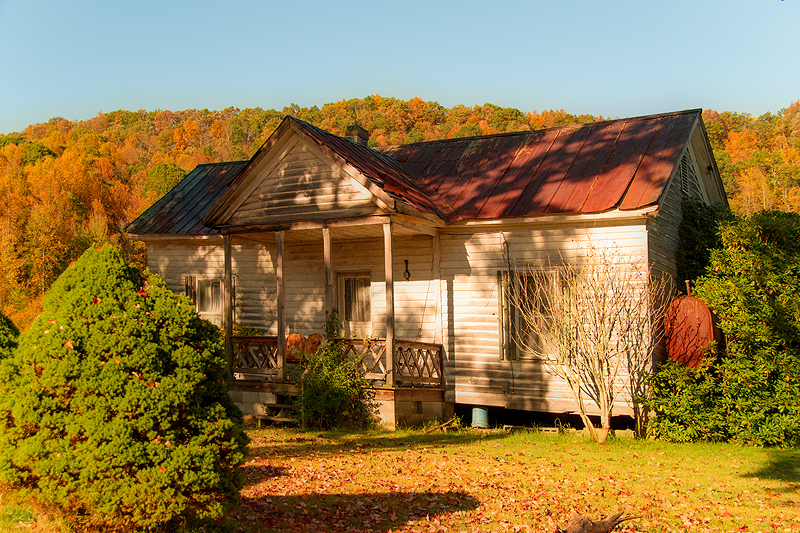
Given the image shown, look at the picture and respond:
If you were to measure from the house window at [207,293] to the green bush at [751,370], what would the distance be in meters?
10.4

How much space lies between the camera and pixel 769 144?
161ft

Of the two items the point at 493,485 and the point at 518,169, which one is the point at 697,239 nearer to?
the point at 518,169

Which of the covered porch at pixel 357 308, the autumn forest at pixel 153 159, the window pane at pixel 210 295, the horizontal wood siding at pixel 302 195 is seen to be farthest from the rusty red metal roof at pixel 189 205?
the autumn forest at pixel 153 159

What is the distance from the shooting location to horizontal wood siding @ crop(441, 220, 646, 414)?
501 inches

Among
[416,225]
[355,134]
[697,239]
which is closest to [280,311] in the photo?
[416,225]

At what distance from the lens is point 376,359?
12.2 metres

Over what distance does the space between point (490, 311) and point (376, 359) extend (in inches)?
106

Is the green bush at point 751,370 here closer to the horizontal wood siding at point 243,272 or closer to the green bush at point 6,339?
the horizontal wood siding at point 243,272

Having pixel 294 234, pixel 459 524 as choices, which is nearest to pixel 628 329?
pixel 459 524

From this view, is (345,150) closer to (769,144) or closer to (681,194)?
(681,194)

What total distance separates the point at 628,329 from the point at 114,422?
901cm

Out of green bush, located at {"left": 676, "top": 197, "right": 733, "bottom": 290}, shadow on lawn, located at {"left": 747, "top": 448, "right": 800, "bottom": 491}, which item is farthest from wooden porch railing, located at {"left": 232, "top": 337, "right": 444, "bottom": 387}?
shadow on lawn, located at {"left": 747, "top": 448, "right": 800, "bottom": 491}

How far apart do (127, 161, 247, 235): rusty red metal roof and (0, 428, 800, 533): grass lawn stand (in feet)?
22.3

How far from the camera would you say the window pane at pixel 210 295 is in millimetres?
16703
